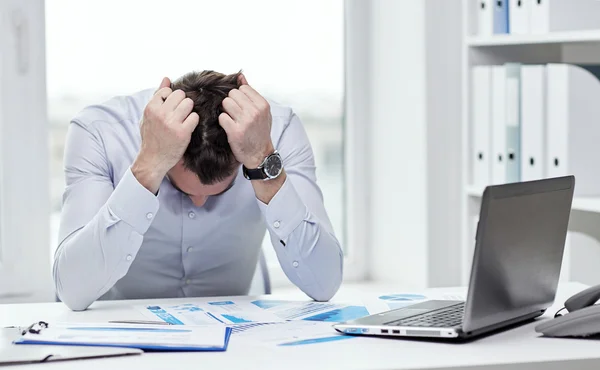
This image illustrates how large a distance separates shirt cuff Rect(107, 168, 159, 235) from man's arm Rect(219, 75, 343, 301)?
0.18 meters

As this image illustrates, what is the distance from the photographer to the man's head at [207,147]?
5.36 ft

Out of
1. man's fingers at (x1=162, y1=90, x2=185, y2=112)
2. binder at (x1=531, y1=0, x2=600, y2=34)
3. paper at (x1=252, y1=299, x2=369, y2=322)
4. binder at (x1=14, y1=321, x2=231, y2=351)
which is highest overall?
binder at (x1=531, y1=0, x2=600, y2=34)

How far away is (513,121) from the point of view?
2432mm

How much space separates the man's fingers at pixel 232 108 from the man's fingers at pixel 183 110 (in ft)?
0.22

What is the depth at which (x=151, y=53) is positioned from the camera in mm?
2938

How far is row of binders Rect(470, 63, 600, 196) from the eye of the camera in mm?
2250

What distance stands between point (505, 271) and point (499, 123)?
1203 mm

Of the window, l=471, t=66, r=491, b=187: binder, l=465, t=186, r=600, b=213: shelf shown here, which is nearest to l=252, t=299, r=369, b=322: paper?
l=465, t=186, r=600, b=213: shelf

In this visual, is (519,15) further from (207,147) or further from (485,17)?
(207,147)

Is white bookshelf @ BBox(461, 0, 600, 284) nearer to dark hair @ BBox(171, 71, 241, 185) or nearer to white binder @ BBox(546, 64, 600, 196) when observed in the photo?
white binder @ BBox(546, 64, 600, 196)

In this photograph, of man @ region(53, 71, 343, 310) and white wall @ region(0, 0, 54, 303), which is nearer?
man @ region(53, 71, 343, 310)

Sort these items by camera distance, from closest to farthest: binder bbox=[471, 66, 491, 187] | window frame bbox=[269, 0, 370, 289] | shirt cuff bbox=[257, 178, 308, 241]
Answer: shirt cuff bbox=[257, 178, 308, 241] < binder bbox=[471, 66, 491, 187] < window frame bbox=[269, 0, 370, 289]

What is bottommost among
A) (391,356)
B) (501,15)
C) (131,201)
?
A: (391,356)

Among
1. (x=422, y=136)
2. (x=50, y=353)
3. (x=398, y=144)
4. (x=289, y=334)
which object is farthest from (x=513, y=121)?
(x=50, y=353)
